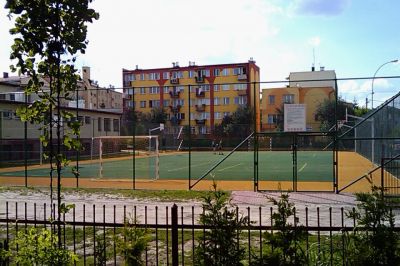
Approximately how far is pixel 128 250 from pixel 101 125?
157 ft

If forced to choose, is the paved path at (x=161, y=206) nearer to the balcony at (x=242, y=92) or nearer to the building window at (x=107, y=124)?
the building window at (x=107, y=124)

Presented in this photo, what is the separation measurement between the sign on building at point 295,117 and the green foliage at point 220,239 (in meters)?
13.5

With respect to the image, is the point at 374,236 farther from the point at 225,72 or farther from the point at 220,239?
the point at 225,72

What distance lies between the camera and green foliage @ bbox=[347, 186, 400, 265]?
3812mm

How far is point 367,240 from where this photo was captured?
3.92m

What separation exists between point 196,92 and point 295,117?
67.9m

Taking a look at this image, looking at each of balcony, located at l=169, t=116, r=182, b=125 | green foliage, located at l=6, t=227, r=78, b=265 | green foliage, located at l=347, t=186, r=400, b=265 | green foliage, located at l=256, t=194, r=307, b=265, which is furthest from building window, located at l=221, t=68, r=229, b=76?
green foliage, located at l=6, t=227, r=78, b=265

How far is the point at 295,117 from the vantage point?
17156 mm

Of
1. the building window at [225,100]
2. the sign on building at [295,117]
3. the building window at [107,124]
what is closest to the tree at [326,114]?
the sign on building at [295,117]

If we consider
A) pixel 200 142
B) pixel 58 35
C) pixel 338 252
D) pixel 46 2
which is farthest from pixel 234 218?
pixel 200 142

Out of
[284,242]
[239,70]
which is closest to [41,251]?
[284,242]

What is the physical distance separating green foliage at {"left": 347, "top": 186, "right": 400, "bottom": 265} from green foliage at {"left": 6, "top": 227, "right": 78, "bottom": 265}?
259 cm

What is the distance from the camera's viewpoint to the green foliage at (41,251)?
12.2 ft

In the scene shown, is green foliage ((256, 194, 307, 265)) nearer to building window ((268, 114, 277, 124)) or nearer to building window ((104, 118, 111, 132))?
building window ((268, 114, 277, 124))
